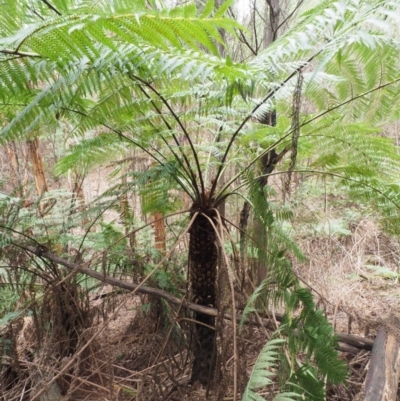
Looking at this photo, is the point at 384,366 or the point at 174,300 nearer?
the point at 384,366

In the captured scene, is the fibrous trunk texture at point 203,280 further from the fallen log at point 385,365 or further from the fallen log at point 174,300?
the fallen log at point 385,365

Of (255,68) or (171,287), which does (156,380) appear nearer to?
(171,287)

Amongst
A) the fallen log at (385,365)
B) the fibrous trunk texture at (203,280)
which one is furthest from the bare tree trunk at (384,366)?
the fibrous trunk texture at (203,280)

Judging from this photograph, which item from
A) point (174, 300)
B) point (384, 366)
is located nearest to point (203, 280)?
point (174, 300)

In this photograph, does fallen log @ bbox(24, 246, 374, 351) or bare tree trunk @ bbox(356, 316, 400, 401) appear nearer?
bare tree trunk @ bbox(356, 316, 400, 401)

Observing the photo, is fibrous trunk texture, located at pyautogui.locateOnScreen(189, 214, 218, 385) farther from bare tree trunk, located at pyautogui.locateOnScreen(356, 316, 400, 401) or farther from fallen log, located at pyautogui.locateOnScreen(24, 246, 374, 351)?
bare tree trunk, located at pyautogui.locateOnScreen(356, 316, 400, 401)

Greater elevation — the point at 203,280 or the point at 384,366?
the point at 203,280

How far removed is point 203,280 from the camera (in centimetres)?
153

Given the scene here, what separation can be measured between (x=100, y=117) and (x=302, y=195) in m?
2.74

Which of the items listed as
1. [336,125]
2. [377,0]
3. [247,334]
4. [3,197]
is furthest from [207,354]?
[377,0]

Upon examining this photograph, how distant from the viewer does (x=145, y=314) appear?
2.07 metres

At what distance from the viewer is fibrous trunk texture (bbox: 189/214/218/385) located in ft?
4.82

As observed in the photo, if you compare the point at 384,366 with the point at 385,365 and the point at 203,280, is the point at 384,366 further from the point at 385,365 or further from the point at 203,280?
the point at 203,280

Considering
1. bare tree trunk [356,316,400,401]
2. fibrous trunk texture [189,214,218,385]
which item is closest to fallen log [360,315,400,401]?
bare tree trunk [356,316,400,401]
